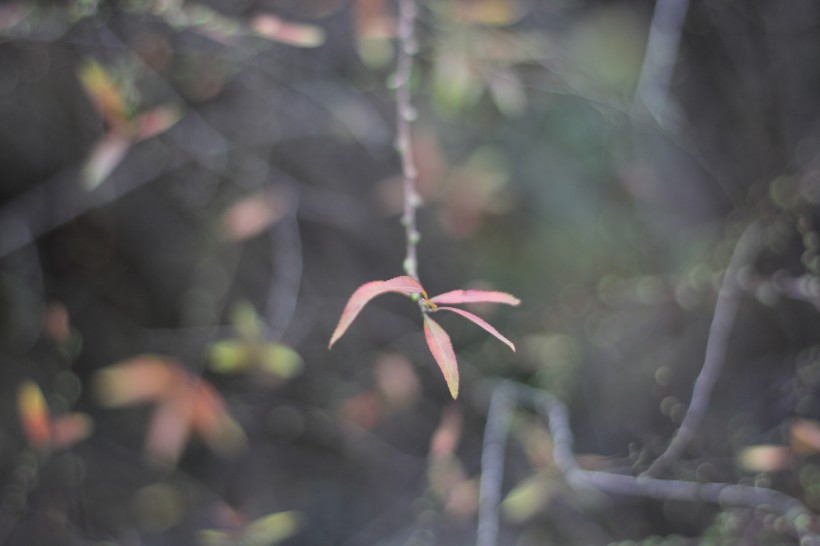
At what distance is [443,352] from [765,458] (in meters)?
0.55

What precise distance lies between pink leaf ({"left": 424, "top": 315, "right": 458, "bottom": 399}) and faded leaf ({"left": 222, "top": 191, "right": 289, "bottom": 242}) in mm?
593

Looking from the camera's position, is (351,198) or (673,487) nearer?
(673,487)

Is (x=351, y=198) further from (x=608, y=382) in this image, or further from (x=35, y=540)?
(x=35, y=540)

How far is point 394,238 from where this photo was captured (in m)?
1.14

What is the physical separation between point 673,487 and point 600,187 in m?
0.55

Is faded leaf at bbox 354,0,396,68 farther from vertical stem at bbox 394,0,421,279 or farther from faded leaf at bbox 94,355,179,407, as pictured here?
faded leaf at bbox 94,355,179,407

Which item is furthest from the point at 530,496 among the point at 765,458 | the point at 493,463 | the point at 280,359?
the point at 280,359

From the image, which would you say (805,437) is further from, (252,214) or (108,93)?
(108,93)

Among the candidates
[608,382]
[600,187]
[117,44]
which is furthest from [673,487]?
[117,44]

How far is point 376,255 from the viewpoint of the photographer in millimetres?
1139

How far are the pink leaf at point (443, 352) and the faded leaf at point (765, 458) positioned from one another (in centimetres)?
54

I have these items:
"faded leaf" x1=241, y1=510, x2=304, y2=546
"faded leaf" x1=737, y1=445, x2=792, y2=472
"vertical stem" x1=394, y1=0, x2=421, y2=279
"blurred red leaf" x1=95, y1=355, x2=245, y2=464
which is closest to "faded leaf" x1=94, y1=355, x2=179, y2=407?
"blurred red leaf" x1=95, y1=355, x2=245, y2=464

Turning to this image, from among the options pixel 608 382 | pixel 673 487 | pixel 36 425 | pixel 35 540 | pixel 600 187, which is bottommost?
pixel 35 540

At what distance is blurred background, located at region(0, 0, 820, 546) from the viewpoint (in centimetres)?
94
